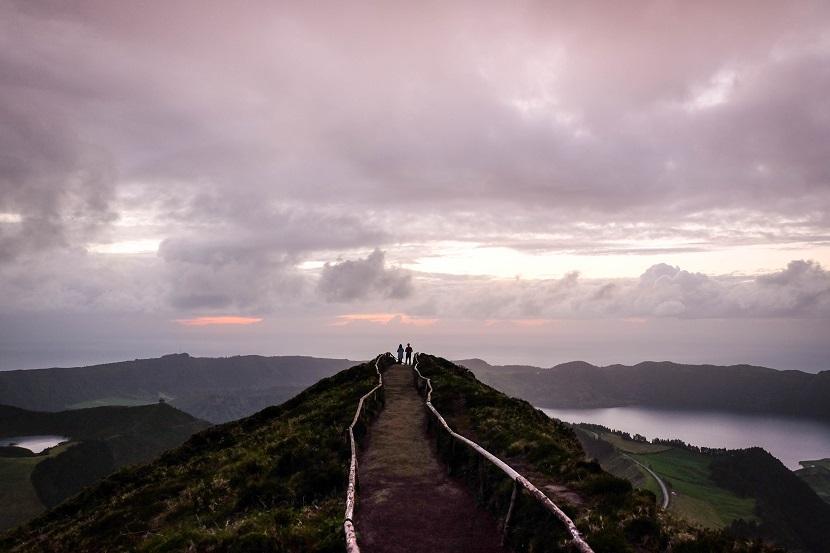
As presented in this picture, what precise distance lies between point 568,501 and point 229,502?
1268 cm

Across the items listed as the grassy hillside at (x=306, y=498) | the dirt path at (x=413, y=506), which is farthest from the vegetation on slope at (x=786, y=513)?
the dirt path at (x=413, y=506)

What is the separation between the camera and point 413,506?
1511 cm

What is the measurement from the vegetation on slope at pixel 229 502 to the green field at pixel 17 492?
457 feet

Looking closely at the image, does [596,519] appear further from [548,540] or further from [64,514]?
[64,514]

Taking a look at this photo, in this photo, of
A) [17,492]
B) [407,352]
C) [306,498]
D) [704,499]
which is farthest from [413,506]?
[17,492]

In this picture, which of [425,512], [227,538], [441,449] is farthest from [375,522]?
[441,449]

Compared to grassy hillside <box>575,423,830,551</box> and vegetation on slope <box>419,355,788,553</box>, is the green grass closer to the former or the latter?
grassy hillside <box>575,423,830,551</box>

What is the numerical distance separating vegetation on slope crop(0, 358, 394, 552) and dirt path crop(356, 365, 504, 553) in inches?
41.1

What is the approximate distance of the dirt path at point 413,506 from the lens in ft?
41.0

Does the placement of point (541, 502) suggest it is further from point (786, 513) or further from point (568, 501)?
point (786, 513)

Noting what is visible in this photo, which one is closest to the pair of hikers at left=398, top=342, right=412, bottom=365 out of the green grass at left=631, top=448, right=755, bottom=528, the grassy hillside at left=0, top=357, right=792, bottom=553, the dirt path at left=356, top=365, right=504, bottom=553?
the grassy hillside at left=0, top=357, right=792, bottom=553

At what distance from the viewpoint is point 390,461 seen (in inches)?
794

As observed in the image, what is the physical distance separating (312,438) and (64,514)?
720 inches

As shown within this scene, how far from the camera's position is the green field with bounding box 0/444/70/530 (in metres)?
136
